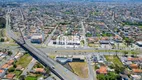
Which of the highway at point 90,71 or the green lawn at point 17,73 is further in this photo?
the green lawn at point 17,73

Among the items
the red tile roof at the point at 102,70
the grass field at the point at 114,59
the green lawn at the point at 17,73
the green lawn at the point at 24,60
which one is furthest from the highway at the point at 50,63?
the grass field at the point at 114,59

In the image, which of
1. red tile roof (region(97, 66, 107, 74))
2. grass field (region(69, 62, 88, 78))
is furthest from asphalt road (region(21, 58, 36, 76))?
red tile roof (region(97, 66, 107, 74))

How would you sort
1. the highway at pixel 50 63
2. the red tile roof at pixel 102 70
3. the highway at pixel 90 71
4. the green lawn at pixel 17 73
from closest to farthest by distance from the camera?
the highway at pixel 50 63, the highway at pixel 90 71, the green lawn at pixel 17 73, the red tile roof at pixel 102 70

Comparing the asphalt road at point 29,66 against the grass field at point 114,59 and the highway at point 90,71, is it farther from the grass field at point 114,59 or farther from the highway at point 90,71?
the grass field at point 114,59

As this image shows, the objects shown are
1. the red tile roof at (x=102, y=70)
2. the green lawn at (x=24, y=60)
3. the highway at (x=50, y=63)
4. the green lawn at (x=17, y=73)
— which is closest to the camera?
the highway at (x=50, y=63)

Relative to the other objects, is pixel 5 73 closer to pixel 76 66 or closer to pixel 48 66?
pixel 48 66

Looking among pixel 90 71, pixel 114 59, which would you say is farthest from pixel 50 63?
pixel 114 59

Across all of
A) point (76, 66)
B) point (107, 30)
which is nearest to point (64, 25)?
point (107, 30)
